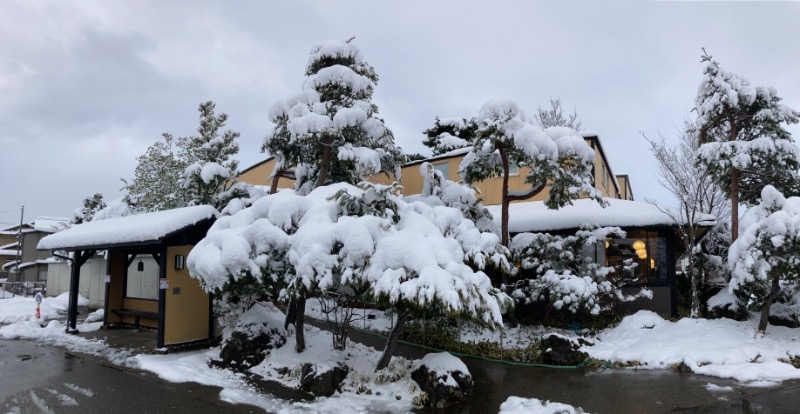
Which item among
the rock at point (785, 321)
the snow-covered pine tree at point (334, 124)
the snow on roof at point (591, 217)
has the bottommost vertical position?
the rock at point (785, 321)

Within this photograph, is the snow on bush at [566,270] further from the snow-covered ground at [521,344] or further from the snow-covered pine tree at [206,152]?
the snow-covered pine tree at [206,152]

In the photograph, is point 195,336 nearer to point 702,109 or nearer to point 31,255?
point 702,109

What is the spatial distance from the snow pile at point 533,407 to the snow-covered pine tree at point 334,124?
5.98 metres

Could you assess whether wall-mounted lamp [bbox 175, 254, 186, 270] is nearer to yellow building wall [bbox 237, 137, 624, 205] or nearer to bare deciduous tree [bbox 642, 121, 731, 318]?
yellow building wall [bbox 237, 137, 624, 205]

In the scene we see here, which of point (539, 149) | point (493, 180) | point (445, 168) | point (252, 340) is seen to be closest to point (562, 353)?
point (539, 149)

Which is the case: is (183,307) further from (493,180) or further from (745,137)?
(745,137)

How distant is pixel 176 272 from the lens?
36.4 ft

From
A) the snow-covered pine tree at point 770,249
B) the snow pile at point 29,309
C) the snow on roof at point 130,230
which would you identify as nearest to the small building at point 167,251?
the snow on roof at point 130,230

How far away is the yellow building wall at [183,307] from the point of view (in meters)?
10.8

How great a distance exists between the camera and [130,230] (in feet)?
35.4

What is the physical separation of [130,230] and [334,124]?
5430 mm

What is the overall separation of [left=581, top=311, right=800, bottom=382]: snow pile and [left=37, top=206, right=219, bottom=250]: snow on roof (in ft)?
32.0

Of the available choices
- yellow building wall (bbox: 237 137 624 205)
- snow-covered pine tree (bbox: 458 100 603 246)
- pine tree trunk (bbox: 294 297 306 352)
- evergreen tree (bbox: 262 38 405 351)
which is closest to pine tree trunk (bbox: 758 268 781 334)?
snow-covered pine tree (bbox: 458 100 603 246)

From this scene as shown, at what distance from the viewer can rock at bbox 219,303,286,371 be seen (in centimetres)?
920
